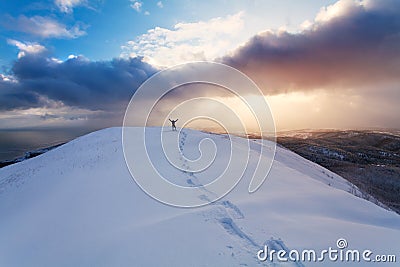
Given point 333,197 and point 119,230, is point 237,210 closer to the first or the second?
point 119,230

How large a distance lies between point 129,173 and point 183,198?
472 cm

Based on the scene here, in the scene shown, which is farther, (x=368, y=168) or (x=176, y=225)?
(x=368, y=168)

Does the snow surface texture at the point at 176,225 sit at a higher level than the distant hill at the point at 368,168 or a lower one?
higher

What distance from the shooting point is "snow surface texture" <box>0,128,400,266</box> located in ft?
17.0

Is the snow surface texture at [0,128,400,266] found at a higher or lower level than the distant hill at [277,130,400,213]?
higher

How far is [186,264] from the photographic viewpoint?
4652mm

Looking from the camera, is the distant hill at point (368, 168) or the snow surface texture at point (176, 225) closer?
the snow surface texture at point (176, 225)

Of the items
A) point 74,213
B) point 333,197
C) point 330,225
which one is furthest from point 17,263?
point 333,197

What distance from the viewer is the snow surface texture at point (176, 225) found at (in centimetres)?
519

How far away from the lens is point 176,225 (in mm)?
6184

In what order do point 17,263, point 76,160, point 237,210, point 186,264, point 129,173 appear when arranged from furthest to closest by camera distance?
point 76,160
point 129,173
point 237,210
point 17,263
point 186,264

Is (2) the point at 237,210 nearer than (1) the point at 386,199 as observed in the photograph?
Yes

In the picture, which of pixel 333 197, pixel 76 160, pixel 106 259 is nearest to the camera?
pixel 106 259

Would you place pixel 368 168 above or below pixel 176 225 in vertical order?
below
